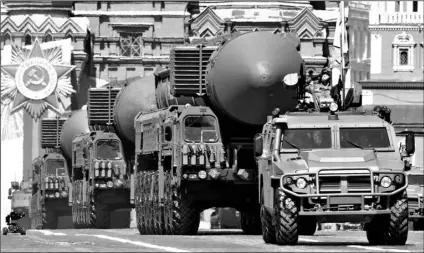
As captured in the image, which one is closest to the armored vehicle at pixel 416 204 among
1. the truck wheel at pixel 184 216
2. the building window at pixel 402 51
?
the truck wheel at pixel 184 216

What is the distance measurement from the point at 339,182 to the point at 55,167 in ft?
159

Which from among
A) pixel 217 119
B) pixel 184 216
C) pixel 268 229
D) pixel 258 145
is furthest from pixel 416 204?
pixel 268 229

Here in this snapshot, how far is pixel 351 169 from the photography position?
29859 millimetres

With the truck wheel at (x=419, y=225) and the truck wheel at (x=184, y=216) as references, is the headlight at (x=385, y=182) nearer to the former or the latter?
the truck wheel at (x=184, y=216)

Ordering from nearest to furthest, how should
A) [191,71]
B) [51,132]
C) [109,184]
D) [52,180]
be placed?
[191,71], [109,184], [52,180], [51,132]

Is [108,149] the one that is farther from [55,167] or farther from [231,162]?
[231,162]

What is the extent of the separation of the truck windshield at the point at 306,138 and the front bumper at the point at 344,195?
153 cm

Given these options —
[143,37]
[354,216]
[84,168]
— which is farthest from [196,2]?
[354,216]

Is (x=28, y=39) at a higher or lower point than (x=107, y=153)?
higher

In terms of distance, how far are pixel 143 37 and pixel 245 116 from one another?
90.0m

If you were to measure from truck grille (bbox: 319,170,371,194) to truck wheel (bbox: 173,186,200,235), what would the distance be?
1184 cm

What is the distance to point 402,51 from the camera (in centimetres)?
11906

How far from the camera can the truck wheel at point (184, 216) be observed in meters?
41.6

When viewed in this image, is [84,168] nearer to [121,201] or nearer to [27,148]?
[121,201]
